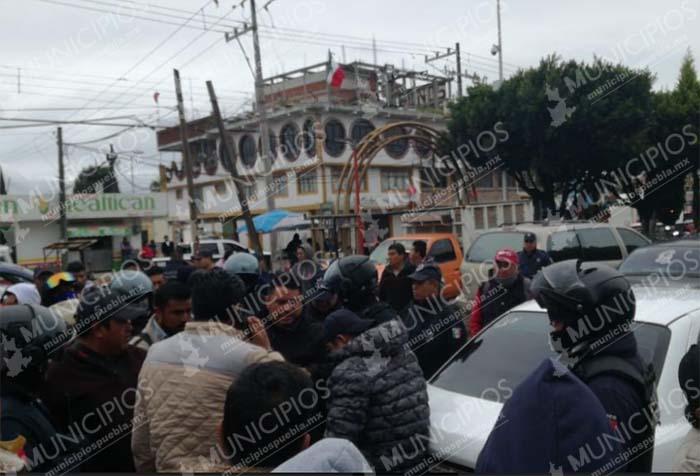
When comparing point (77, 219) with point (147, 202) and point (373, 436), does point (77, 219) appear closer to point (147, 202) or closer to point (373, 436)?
point (147, 202)

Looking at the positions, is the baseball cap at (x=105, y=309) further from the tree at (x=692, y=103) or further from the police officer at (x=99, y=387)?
the tree at (x=692, y=103)

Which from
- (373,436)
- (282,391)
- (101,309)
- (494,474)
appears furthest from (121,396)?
(494,474)

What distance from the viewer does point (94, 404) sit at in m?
2.87

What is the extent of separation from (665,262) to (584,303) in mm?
4965

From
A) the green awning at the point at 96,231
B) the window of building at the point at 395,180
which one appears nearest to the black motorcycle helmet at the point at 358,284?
the green awning at the point at 96,231

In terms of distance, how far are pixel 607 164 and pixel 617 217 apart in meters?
12.6

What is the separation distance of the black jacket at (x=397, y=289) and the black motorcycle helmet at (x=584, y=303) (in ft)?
12.2

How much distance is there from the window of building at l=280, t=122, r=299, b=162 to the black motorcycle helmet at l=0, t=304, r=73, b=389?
101ft

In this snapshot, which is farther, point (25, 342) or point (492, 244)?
point (492, 244)

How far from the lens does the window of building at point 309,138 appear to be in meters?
32.2

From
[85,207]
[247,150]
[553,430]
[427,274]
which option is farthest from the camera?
[247,150]

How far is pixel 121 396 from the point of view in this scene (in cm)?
293

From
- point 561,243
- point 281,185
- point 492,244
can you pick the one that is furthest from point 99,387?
point 281,185

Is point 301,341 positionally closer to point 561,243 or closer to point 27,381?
point 27,381
